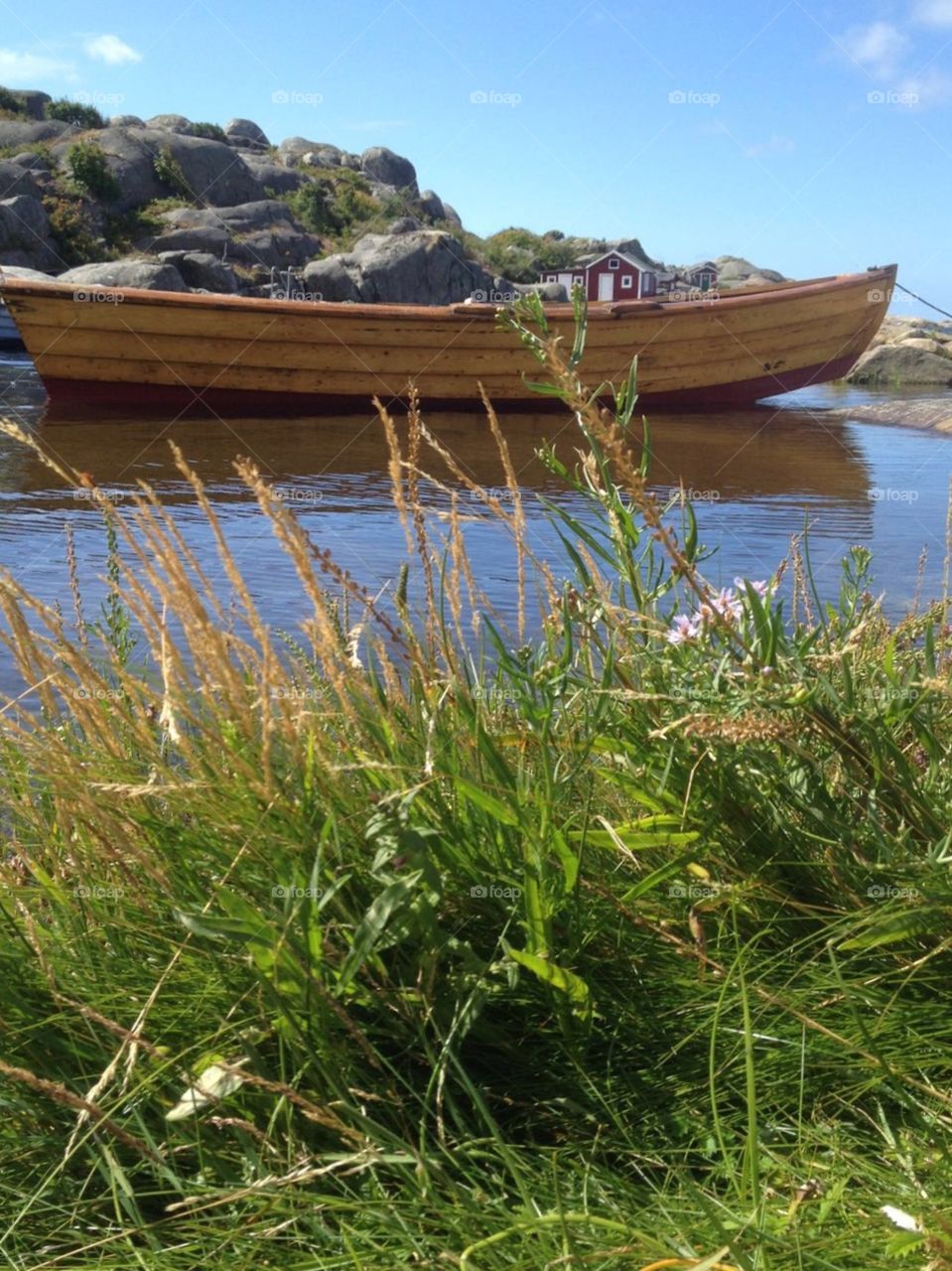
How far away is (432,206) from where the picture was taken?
7900 cm

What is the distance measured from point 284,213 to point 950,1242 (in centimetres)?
5909

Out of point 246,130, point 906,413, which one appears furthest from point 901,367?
point 246,130

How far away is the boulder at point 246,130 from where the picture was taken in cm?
7906

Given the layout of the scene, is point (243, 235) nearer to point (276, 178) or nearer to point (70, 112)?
point (276, 178)

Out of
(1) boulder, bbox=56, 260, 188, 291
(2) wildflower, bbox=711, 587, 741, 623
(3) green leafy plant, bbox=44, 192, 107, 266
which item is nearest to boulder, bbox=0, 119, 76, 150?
(3) green leafy plant, bbox=44, 192, 107, 266

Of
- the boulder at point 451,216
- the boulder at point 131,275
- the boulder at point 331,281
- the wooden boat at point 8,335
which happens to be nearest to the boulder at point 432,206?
the boulder at point 451,216

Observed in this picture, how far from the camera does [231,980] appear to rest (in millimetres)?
1781

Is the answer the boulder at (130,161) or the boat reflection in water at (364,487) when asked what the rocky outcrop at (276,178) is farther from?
the boat reflection in water at (364,487)

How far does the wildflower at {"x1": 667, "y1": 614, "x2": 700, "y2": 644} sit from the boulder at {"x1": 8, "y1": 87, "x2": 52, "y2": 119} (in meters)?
69.7

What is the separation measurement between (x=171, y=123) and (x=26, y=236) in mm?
28501

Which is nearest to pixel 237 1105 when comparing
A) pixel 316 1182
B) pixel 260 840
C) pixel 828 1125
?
pixel 316 1182

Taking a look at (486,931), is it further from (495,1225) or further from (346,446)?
(346,446)

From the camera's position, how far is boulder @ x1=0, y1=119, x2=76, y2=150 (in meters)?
55.7

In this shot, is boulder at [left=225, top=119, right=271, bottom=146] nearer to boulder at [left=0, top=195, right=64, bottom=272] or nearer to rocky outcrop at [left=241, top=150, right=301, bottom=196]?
rocky outcrop at [left=241, top=150, right=301, bottom=196]
